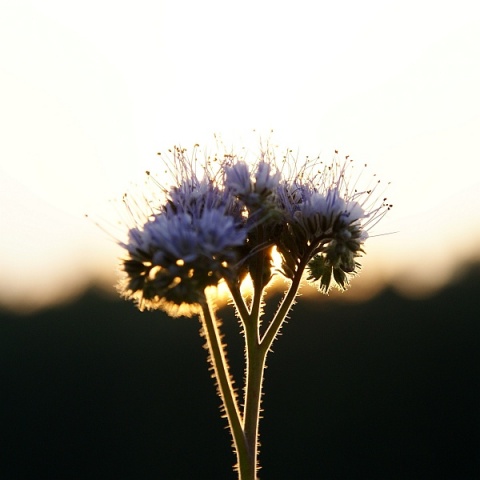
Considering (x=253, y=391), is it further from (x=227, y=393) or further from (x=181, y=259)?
(x=181, y=259)

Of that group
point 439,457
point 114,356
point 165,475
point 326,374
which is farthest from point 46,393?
point 439,457

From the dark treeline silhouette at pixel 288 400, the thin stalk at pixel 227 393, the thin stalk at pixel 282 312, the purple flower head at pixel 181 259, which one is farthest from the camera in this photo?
the dark treeline silhouette at pixel 288 400

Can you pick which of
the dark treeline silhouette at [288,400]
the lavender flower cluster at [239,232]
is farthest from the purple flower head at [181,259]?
the dark treeline silhouette at [288,400]

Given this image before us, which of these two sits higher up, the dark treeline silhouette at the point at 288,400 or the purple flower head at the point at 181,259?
the dark treeline silhouette at the point at 288,400

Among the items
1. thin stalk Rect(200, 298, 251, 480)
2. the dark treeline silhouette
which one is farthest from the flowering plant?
the dark treeline silhouette

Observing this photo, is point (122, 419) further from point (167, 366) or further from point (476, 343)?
point (476, 343)

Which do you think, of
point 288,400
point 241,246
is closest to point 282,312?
point 241,246

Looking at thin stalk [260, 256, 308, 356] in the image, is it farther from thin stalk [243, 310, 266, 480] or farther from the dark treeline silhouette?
the dark treeline silhouette

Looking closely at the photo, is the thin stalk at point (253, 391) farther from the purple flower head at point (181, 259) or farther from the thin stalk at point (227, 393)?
the purple flower head at point (181, 259)
